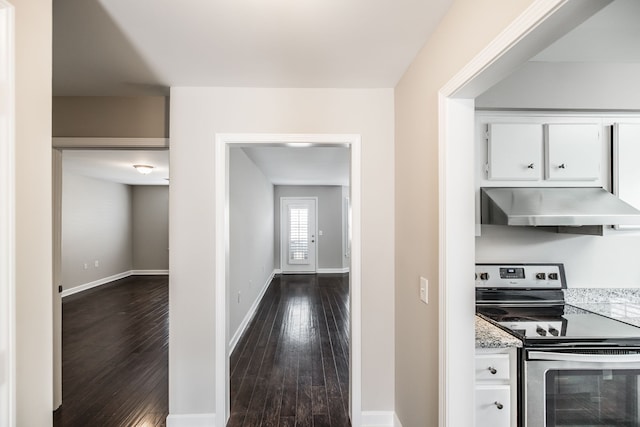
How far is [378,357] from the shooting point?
2.27m

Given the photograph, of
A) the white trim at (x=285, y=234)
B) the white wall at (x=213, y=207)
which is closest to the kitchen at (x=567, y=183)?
the white wall at (x=213, y=207)

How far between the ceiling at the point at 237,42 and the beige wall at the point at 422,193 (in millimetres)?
156

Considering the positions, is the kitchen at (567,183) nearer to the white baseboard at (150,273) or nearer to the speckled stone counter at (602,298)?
the speckled stone counter at (602,298)

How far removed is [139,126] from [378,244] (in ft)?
6.78

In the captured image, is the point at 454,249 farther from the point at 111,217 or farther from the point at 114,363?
the point at 111,217

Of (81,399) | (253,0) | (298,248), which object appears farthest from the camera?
(298,248)

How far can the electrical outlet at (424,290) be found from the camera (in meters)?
1.65

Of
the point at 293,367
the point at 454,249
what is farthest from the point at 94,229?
the point at 454,249

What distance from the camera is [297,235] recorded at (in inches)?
338

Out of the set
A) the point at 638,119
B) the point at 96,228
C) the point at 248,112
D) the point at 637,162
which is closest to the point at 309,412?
the point at 248,112

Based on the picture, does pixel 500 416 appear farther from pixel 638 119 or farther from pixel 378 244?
pixel 638 119

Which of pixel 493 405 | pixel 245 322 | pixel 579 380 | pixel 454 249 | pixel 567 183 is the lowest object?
pixel 245 322

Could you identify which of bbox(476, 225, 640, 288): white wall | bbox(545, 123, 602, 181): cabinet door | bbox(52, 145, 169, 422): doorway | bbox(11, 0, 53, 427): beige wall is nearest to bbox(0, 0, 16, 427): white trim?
bbox(11, 0, 53, 427): beige wall

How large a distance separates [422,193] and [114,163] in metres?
5.68
